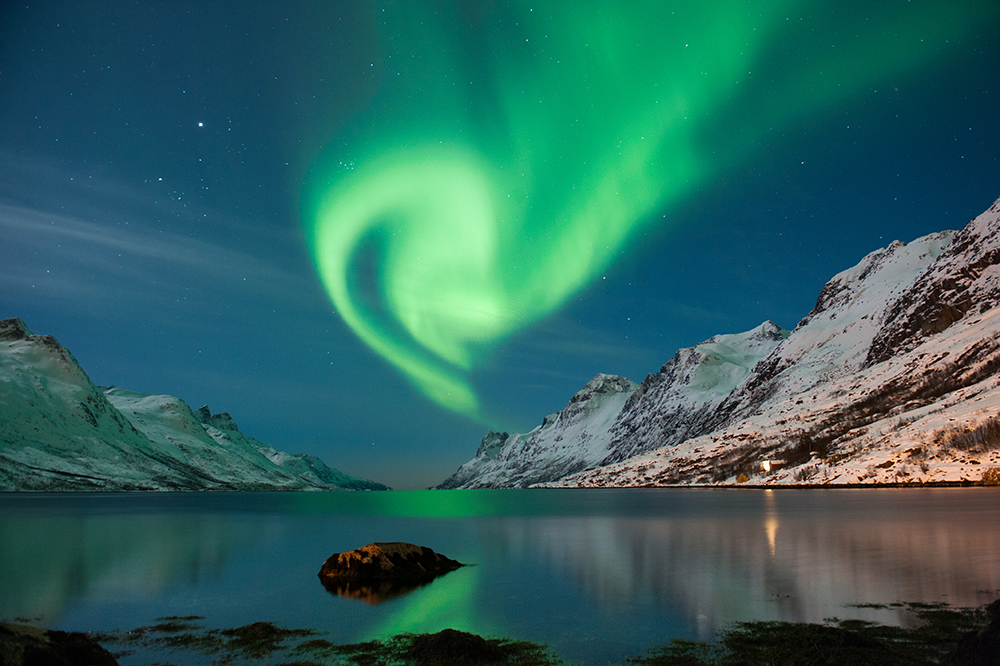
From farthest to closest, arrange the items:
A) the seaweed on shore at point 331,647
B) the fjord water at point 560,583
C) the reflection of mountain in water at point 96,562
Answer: the reflection of mountain in water at point 96,562
the fjord water at point 560,583
the seaweed on shore at point 331,647

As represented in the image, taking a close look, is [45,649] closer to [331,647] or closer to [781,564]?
[331,647]

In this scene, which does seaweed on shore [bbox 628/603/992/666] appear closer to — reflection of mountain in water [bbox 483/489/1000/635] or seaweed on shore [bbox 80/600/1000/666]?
seaweed on shore [bbox 80/600/1000/666]

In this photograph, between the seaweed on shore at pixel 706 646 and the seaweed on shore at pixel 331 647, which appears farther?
the seaweed on shore at pixel 331 647

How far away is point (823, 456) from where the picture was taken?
199m

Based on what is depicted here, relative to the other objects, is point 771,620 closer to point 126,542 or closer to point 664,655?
point 664,655

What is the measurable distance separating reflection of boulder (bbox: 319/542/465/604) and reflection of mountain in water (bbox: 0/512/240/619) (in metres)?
9.40

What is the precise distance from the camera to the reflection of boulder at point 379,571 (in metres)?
30.8

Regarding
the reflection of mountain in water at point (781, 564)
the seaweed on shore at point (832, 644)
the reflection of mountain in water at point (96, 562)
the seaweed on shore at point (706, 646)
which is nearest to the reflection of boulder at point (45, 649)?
the seaweed on shore at point (706, 646)

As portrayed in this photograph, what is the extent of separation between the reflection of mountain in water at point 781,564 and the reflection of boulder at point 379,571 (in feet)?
30.4

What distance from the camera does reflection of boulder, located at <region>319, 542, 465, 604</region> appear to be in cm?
3075

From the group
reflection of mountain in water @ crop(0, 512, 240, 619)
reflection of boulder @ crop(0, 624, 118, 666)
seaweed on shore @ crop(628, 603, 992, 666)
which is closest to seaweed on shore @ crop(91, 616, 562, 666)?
reflection of boulder @ crop(0, 624, 118, 666)

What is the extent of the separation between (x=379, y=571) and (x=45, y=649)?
2004 cm

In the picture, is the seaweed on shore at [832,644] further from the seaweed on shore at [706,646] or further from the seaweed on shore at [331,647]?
the seaweed on shore at [331,647]

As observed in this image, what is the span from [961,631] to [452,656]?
54.2 ft
